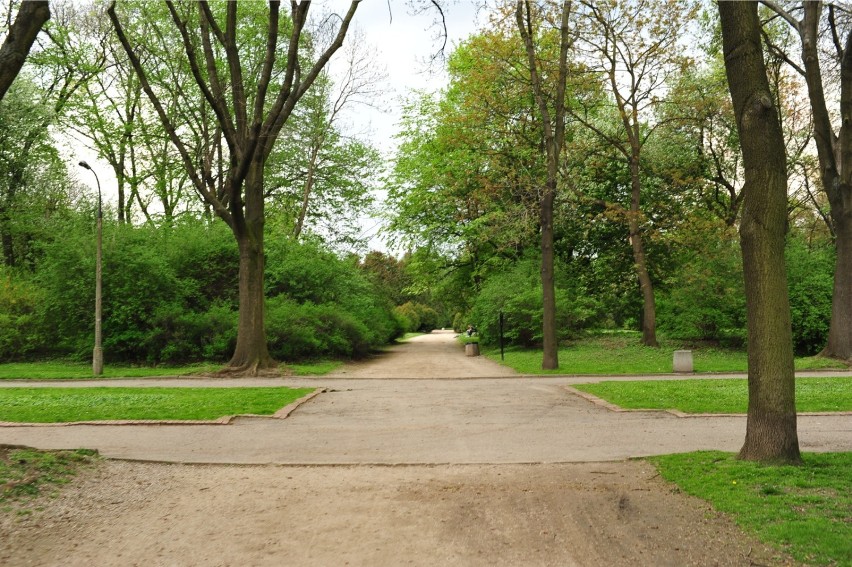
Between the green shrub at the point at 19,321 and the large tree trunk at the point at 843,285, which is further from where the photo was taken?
the green shrub at the point at 19,321

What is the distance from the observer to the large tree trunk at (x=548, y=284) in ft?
71.2

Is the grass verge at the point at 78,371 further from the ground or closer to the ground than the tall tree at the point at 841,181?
closer to the ground

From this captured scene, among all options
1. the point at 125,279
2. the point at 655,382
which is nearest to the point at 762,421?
the point at 655,382

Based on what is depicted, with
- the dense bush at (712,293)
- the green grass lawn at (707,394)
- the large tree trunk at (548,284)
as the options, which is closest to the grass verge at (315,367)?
the large tree trunk at (548,284)

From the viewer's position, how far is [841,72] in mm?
21859

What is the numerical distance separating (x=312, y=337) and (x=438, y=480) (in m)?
19.2

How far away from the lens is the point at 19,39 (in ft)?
24.1

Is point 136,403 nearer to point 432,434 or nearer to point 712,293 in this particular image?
point 432,434

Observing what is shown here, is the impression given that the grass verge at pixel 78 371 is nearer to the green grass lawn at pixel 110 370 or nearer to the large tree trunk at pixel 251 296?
the green grass lawn at pixel 110 370

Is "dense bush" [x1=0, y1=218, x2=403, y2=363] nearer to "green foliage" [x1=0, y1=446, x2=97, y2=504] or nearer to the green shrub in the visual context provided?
the green shrub

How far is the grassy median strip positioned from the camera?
12.0 m

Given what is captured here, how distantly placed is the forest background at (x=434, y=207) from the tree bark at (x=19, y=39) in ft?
48.8

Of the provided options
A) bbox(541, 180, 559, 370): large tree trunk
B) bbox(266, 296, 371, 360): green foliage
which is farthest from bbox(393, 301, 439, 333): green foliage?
bbox(541, 180, 559, 370): large tree trunk

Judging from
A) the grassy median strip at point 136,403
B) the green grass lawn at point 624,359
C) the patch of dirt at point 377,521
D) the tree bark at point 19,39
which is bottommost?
the patch of dirt at point 377,521
